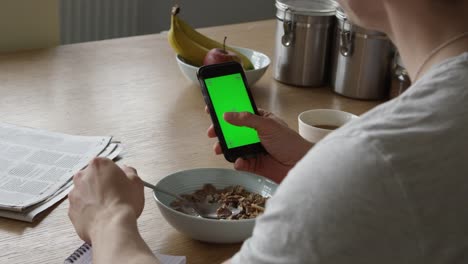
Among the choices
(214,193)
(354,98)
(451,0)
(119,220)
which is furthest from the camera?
(354,98)

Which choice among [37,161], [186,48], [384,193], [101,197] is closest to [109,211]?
[101,197]

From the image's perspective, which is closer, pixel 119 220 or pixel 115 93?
pixel 119 220

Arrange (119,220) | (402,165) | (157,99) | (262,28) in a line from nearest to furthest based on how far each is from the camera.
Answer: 1. (402,165)
2. (119,220)
3. (157,99)
4. (262,28)

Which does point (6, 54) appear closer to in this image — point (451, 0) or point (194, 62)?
point (194, 62)

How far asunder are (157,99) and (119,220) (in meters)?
0.66

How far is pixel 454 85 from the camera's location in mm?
752

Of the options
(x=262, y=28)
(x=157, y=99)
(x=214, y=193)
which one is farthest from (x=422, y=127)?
(x=262, y=28)

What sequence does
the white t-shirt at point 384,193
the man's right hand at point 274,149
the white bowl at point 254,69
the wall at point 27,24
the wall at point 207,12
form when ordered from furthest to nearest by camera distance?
the wall at point 207,12
the wall at point 27,24
the white bowl at point 254,69
the man's right hand at point 274,149
the white t-shirt at point 384,193

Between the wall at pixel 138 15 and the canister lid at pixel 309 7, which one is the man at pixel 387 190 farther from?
the wall at pixel 138 15

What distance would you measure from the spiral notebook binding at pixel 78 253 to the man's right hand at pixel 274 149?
0.34m

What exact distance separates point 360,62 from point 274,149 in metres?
0.52

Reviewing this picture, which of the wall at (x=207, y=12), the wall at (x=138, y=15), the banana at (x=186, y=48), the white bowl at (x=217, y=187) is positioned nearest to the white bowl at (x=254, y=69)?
the banana at (x=186, y=48)

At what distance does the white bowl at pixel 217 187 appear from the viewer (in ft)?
3.75

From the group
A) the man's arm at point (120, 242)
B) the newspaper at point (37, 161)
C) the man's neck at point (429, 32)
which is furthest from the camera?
the newspaper at point (37, 161)
